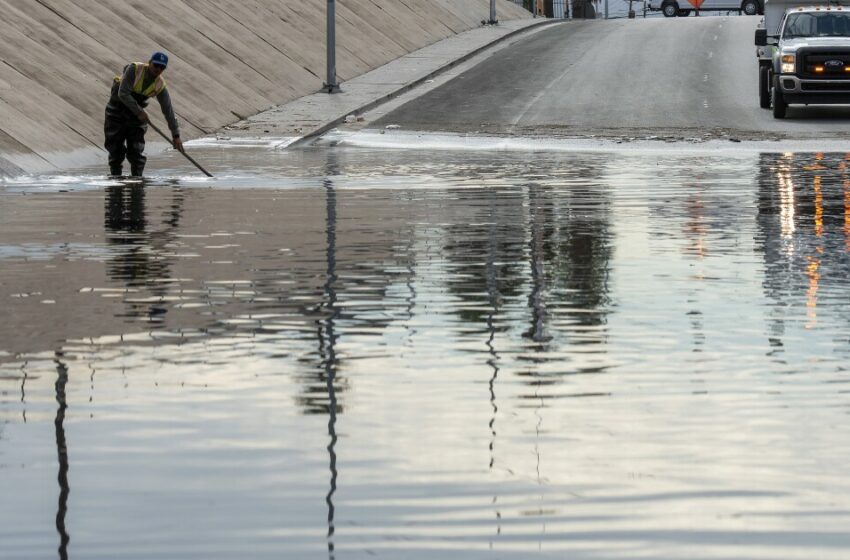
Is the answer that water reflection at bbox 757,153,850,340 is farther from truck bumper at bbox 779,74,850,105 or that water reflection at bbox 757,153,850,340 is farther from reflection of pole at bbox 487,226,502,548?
truck bumper at bbox 779,74,850,105

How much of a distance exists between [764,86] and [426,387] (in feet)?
102

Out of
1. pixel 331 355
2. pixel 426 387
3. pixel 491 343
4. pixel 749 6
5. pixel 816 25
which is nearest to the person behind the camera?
pixel 426 387

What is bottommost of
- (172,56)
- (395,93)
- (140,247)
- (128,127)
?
(140,247)

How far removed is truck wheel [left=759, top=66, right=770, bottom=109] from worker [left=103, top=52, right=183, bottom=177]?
670 inches

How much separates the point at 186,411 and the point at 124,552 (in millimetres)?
2356

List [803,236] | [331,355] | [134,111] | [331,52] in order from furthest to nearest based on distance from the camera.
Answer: [331,52] → [134,111] → [803,236] → [331,355]

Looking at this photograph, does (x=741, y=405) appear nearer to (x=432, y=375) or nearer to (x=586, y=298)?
(x=432, y=375)

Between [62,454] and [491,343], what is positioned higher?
[491,343]

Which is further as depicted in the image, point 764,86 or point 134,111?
point 764,86

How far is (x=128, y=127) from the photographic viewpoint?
24.3m

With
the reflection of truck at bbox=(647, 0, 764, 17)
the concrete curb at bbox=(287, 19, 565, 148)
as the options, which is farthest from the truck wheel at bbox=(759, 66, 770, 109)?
the reflection of truck at bbox=(647, 0, 764, 17)

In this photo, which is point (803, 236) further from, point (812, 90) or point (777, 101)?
point (812, 90)

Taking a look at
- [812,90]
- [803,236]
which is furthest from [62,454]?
[812,90]

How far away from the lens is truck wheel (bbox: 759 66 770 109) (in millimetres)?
38219
